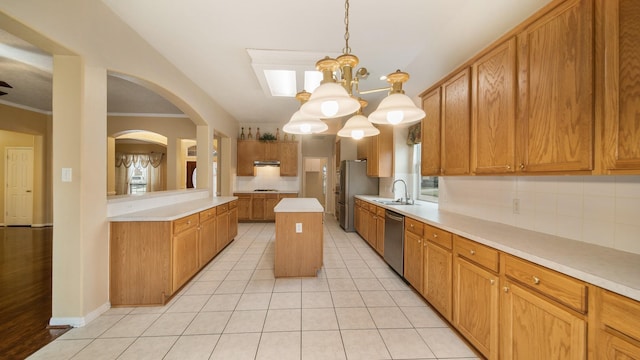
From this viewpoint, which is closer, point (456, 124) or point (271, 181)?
point (456, 124)

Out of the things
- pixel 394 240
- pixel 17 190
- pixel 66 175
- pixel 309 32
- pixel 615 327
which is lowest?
pixel 394 240

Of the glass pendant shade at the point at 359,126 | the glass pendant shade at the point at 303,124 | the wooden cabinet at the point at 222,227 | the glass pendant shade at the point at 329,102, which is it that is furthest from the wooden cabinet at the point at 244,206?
the glass pendant shade at the point at 329,102

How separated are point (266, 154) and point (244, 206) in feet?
5.29

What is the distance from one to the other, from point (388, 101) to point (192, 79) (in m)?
3.66

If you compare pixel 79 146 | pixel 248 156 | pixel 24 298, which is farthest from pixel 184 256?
pixel 248 156

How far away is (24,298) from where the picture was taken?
2430 mm

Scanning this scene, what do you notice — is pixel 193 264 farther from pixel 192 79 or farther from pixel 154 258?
pixel 192 79

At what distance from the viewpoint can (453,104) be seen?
236 centimetres

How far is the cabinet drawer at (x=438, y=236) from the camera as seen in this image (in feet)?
6.56

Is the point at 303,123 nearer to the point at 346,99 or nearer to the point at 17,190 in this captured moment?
the point at 346,99

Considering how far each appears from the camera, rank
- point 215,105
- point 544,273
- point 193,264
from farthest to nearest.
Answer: point 215,105 → point 193,264 → point 544,273

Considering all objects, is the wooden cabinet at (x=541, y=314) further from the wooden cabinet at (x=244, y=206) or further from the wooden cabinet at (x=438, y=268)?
the wooden cabinet at (x=244, y=206)

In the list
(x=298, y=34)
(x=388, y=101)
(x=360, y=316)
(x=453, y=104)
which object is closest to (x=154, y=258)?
(x=360, y=316)

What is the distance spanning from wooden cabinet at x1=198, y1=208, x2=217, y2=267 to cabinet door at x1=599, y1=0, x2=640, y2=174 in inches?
146
